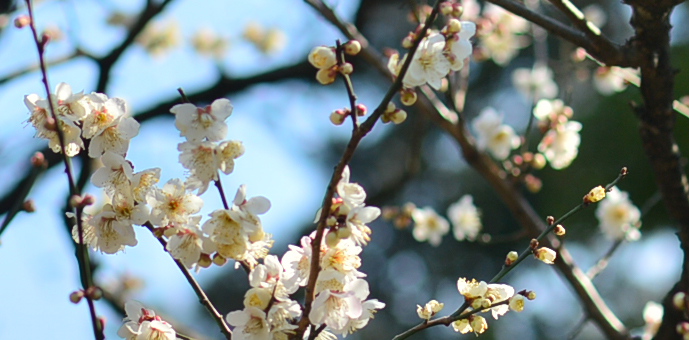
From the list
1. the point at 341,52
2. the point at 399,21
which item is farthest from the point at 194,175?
the point at 399,21

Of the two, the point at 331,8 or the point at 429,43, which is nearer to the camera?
the point at 429,43

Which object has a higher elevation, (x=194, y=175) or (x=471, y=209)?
(x=194, y=175)

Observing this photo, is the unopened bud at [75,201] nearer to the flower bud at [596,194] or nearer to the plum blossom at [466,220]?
the flower bud at [596,194]

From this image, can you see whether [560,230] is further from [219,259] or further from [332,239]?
[219,259]

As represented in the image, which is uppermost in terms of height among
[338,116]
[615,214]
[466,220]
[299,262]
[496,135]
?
[338,116]

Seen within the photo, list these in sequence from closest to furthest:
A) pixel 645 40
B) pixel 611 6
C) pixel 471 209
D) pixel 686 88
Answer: pixel 645 40 → pixel 471 209 → pixel 686 88 → pixel 611 6

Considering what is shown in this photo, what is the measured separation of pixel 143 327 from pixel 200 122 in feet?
1.07

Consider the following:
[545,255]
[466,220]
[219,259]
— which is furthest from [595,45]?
[466,220]

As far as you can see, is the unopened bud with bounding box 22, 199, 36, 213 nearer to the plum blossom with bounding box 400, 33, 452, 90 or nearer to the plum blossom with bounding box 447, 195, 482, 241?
the plum blossom with bounding box 400, 33, 452, 90

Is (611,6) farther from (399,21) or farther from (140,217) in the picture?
(140,217)

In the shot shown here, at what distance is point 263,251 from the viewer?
3.17ft

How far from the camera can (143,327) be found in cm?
95

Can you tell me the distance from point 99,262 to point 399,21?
3.70 meters

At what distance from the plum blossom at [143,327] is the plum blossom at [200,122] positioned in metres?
0.29
